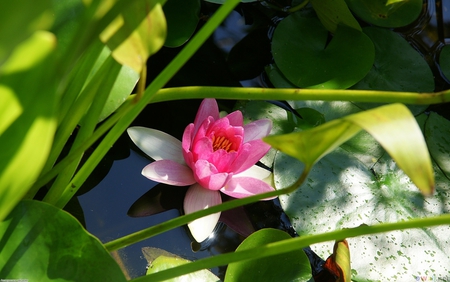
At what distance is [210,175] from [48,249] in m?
0.36

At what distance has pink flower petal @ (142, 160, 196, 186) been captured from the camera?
941 millimetres

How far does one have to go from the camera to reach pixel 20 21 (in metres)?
0.40

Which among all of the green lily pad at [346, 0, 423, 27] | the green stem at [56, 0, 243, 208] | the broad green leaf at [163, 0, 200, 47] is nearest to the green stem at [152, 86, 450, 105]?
the green stem at [56, 0, 243, 208]

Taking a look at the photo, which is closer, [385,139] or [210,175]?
[385,139]

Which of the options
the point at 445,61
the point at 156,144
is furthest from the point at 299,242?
the point at 445,61

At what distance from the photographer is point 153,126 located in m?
1.08

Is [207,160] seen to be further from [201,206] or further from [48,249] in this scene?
[48,249]

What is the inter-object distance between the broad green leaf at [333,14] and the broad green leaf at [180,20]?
33cm

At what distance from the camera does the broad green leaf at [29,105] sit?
1.19 feet

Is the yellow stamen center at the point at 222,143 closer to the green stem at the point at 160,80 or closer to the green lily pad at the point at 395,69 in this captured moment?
the green stem at the point at 160,80

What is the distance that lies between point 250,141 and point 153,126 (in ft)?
0.78

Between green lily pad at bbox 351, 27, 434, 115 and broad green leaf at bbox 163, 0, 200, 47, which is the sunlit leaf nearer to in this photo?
green lily pad at bbox 351, 27, 434, 115

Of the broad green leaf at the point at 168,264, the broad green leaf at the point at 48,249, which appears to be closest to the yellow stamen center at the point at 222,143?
the broad green leaf at the point at 168,264

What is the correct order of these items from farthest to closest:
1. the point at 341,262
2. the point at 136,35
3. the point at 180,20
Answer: the point at 180,20, the point at 341,262, the point at 136,35
